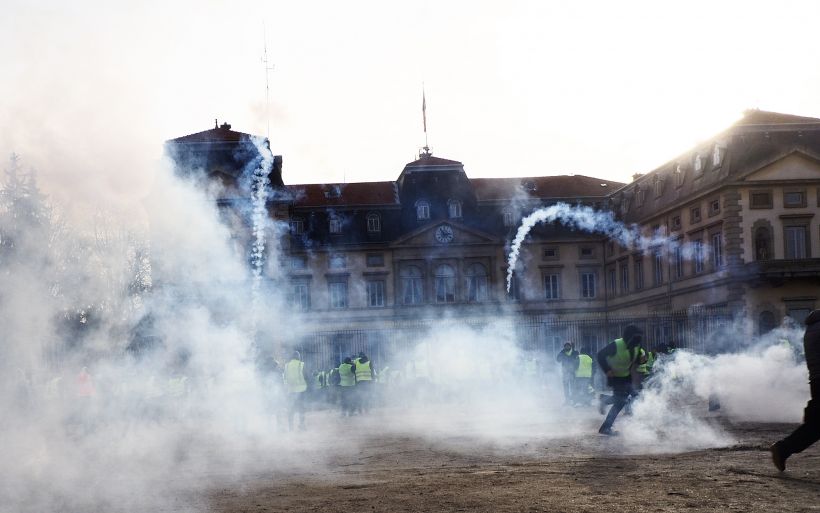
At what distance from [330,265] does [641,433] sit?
44852mm

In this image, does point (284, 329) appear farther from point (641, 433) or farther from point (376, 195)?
point (641, 433)

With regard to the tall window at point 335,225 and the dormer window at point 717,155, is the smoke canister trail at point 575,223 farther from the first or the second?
the tall window at point 335,225

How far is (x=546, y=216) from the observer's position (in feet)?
204

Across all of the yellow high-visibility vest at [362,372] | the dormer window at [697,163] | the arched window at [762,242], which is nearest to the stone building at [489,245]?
the dormer window at [697,163]

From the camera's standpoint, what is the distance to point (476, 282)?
6122 cm

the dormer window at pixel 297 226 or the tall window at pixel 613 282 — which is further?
the tall window at pixel 613 282

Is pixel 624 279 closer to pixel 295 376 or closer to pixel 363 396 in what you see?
pixel 363 396

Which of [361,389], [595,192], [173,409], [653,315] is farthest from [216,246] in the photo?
[595,192]

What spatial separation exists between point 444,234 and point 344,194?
7.04 m

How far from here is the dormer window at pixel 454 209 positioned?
62219 millimetres

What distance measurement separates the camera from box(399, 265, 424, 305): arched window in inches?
2405

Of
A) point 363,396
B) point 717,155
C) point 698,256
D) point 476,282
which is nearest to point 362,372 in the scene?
point 363,396

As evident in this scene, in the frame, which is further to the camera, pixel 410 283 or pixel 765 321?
pixel 410 283

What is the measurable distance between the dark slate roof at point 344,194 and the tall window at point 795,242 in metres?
25.3
